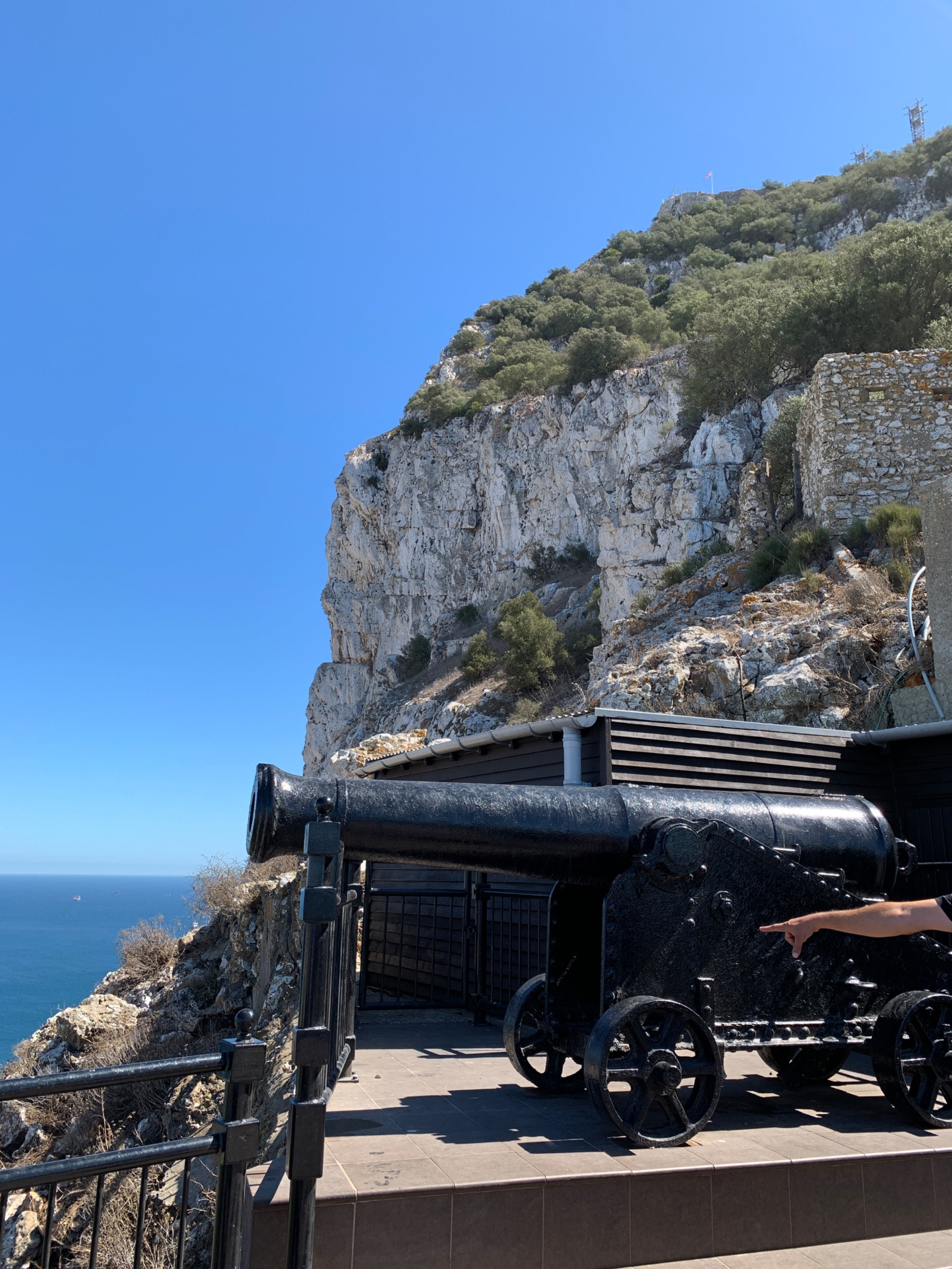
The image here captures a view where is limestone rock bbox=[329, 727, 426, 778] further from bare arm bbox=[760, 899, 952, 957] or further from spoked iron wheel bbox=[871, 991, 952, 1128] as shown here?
bare arm bbox=[760, 899, 952, 957]

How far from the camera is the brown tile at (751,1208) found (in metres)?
3.41

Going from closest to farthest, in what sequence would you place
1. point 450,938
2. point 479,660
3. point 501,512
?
point 450,938 → point 479,660 → point 501,512

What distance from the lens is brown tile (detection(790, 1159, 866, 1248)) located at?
350 cm

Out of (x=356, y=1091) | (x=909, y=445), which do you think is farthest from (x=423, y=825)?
(x=909, y=445)

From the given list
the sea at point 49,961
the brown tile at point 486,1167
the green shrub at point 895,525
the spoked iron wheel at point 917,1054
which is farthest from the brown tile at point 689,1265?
the green shrub at point 895,525

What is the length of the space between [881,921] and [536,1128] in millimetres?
1889

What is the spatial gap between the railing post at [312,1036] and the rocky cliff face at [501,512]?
21387 mm

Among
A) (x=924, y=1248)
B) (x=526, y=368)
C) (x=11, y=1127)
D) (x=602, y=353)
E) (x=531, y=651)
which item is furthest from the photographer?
(x=526, y=368)

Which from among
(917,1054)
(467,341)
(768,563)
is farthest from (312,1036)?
(467,341)

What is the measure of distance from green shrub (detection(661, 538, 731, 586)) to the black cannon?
19.2 metres

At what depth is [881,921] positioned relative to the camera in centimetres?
328

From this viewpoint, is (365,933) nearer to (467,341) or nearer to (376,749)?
(376,749)

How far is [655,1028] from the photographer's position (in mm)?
3920

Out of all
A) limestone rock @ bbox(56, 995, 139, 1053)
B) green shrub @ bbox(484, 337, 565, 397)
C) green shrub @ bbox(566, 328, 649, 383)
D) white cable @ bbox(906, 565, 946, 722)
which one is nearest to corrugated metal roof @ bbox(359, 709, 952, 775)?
white cable @ bbox(906, 565, 946, 722)
